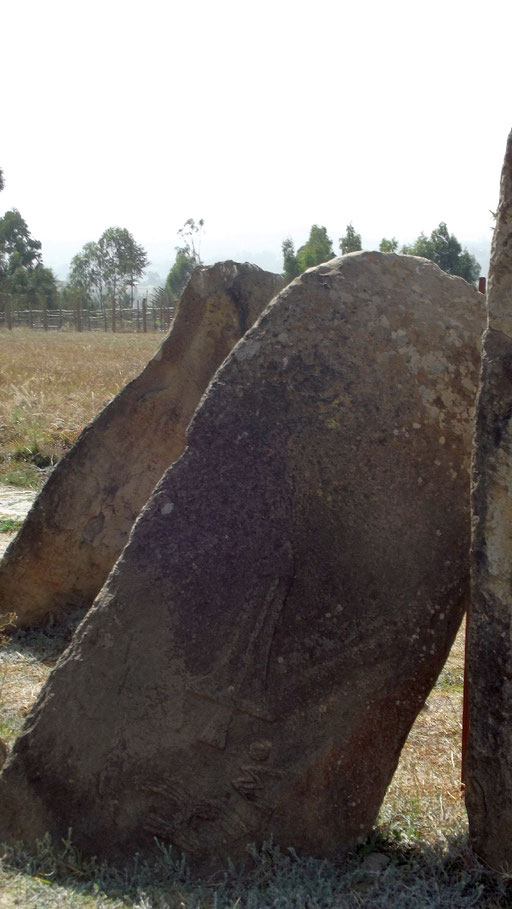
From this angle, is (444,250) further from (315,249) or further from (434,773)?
(434,773)

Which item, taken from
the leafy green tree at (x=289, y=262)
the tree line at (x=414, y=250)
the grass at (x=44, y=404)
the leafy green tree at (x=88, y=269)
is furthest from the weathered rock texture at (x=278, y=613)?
the leafy green tree at (x=88, y=269)

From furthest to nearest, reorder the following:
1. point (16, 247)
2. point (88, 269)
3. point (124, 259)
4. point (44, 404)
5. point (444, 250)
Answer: point (88, 269) → point (124, 259) → point (16, 247) → point (444, 250) → point (44, 404)

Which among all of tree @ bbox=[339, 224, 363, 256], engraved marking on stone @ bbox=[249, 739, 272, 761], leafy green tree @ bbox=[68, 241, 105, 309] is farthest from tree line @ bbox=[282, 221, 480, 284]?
leafy green tree @ bbox=[68, 241, 105, 309]

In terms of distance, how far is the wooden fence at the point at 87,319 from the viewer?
39750mm

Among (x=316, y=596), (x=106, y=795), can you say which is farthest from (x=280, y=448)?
(x=106, y=795)

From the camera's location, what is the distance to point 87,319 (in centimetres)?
4359

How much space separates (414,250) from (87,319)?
54.0 feet

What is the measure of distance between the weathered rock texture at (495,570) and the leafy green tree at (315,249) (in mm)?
38327

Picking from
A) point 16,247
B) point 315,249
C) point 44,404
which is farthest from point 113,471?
point 16,247

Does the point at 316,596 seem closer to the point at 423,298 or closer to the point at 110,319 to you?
the point at 423,298

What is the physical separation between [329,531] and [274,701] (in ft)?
1.68

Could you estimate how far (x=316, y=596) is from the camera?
103 inches

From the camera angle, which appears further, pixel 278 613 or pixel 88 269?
pixel 88 269

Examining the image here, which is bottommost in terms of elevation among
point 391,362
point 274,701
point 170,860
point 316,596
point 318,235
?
point 170,860
